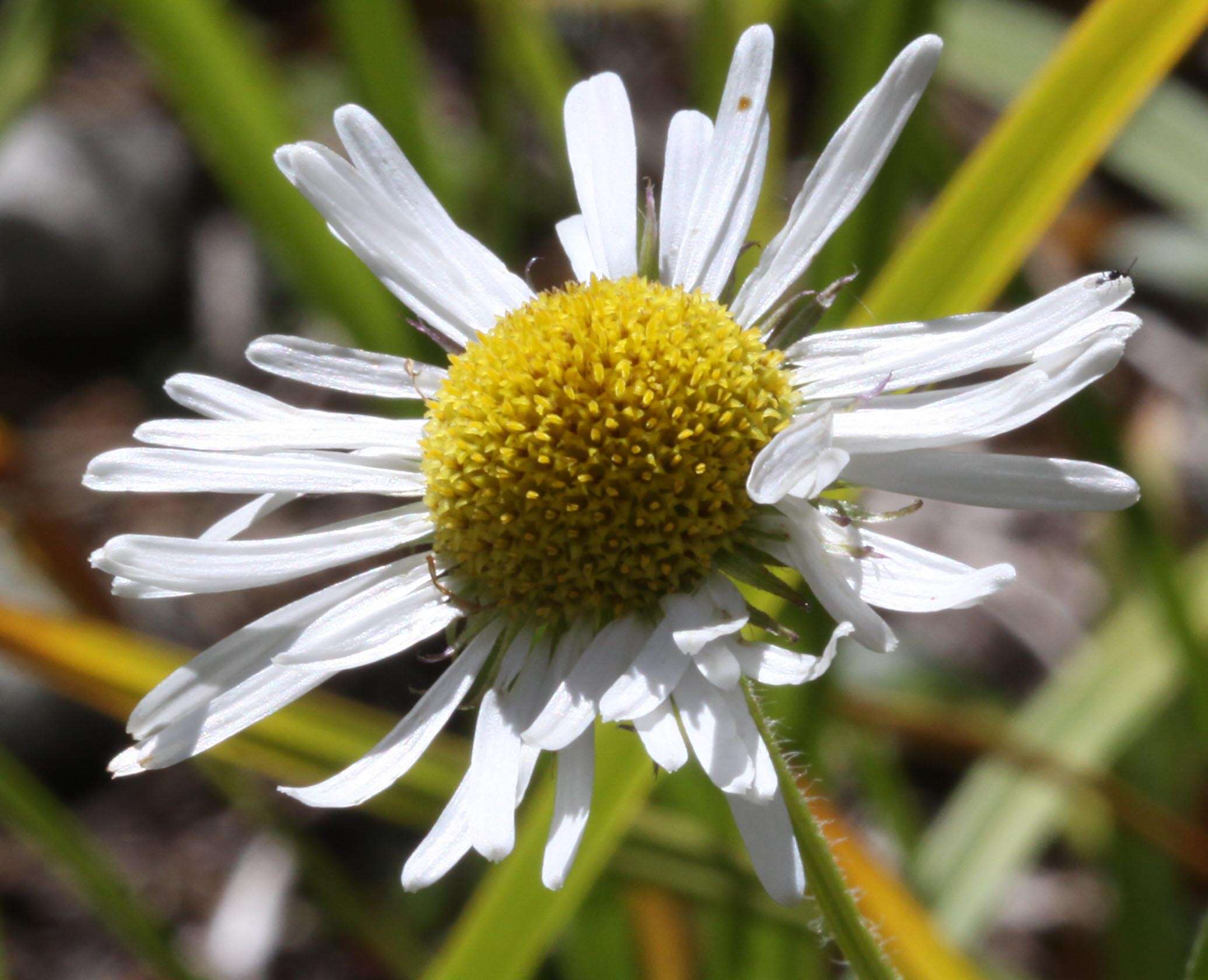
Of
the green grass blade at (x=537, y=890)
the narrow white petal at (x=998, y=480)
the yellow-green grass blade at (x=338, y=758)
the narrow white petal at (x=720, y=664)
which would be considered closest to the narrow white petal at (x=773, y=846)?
the narrow white petal at (x=720, y=664)

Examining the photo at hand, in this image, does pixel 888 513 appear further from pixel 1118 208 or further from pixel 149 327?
pixel 149 327

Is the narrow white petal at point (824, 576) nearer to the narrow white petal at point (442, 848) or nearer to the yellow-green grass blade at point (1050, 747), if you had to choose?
the narrow white petal at point (442, 848)

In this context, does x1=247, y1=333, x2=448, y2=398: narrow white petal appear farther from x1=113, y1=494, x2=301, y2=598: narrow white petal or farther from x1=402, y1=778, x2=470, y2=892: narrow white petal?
x1=402, y1=778, x2=470, y2=892: narrow white petal

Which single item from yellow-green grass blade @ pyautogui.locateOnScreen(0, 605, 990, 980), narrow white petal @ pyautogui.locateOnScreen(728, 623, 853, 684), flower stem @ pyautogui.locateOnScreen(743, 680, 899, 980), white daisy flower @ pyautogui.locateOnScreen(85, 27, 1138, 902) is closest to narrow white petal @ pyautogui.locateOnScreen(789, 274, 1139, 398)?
white daisy flower @ pyautogui.locateOnScreen(85, 27, 1138, 902)

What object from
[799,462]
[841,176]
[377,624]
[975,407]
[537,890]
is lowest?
[537,890]

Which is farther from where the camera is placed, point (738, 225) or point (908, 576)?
point (738, 225)

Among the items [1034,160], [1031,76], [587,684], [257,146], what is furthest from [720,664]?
[1031,76]

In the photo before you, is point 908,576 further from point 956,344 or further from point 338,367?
point 338,367
